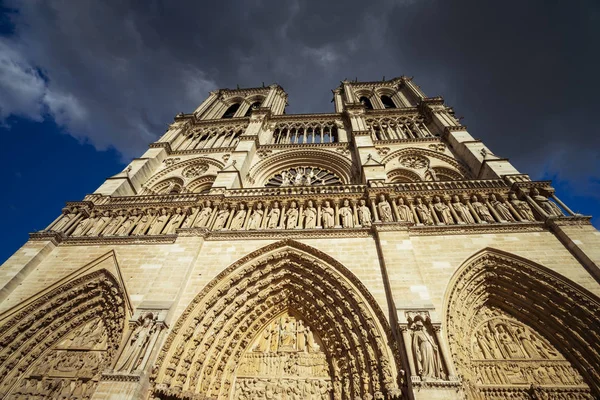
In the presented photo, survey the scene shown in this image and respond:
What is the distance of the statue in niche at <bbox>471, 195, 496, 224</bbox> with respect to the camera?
7023 mm

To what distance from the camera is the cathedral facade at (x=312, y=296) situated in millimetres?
4824

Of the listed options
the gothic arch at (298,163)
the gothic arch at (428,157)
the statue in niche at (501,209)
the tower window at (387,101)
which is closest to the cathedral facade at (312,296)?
the statue in niche at (501,209)

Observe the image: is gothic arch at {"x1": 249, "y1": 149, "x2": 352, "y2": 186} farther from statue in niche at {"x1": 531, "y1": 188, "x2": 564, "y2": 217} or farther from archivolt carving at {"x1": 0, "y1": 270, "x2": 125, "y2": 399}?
archivolt carving at {"x1": 0, "y1": 270, "x2": 125, "y2": 399}

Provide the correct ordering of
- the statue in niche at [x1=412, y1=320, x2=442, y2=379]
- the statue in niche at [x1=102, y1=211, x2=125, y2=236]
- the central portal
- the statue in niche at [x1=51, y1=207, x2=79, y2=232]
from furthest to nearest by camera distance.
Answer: the statue in niche at [x1=51, y1=207, x2=79, y2=232], the statue in niche at [x1=102, y1=211, x2=125, y2=236], the central portal, the statue in niche at [x1=412, y1=320, x2=442, y2=379]

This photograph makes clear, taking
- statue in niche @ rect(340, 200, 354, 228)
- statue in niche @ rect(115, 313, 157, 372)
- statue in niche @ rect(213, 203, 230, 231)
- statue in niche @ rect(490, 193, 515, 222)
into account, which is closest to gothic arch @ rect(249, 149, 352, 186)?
statue in niche @ rect(213, 203, 230, 231)

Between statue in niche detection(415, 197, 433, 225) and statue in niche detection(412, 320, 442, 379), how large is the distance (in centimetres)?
317

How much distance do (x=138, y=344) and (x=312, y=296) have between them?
11.3ft

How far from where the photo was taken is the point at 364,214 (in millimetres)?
7352

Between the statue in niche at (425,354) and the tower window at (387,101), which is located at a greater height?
the tower window at (387,101)

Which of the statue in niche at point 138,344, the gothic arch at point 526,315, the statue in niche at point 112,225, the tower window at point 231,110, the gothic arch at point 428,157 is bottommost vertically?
the statue in niche at point 138,344

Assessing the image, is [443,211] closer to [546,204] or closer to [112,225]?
[546,204]

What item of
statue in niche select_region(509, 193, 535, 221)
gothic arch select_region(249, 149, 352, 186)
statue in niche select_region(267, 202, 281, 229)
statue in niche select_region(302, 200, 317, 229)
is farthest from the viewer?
gothic arch select_region(249, 149, 352, 186)

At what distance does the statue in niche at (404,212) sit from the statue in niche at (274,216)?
3312mm

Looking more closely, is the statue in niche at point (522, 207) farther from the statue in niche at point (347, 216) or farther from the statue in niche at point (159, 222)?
the statue in niche at point (159, 222)
